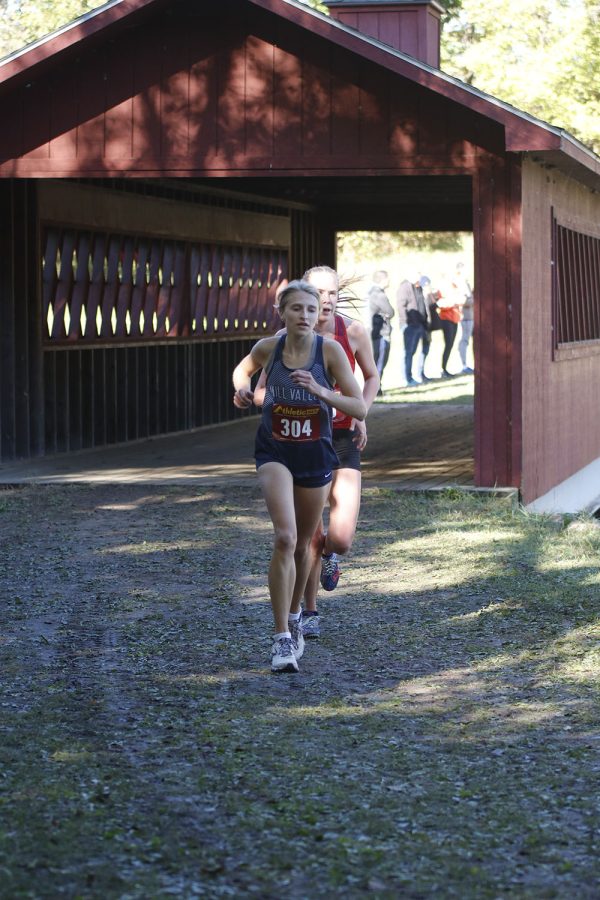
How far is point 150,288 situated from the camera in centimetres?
1852

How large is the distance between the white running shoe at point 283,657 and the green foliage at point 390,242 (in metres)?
33.5

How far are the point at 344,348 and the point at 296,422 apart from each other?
0.81 metres

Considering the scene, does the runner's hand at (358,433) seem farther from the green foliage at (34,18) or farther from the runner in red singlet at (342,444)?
the green foliage at (34,18)

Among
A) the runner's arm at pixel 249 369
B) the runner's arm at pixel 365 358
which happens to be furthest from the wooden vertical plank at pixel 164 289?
the runner's arm at pixel 249 369

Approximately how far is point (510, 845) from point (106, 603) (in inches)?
173

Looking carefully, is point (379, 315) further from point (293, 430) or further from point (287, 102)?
point (293, 430)

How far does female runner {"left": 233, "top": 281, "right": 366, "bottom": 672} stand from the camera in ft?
22.7

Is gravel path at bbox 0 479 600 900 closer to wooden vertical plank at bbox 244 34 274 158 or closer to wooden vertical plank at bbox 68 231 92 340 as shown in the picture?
wooden vertical plank at bbox 244 34 274 158

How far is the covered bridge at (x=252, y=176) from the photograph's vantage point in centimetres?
1258

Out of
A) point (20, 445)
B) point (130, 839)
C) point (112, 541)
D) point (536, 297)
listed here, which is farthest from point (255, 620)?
point (20, 445)

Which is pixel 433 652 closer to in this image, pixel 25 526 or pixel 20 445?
pixel 25 526

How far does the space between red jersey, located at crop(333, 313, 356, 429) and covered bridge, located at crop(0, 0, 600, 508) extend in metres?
4.73

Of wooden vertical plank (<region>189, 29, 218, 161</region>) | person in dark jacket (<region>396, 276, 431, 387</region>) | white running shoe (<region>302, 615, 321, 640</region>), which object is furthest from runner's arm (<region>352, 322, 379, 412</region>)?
person in dark jacket (<region>396, 276, 431, 387</region>)

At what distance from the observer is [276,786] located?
17.5 feet
